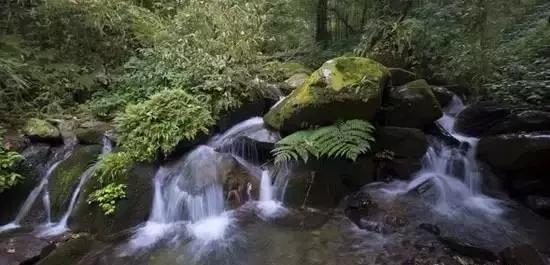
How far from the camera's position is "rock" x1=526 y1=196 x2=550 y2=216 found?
5.07m

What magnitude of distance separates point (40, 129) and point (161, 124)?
2235mm

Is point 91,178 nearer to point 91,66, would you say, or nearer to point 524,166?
point 91,66

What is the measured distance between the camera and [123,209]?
5.27m

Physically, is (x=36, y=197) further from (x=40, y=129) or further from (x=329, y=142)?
(x=329, y=142)

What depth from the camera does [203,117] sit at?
20.0 feet

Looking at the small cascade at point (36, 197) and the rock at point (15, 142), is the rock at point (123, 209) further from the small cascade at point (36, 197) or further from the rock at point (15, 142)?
the rock at point (15, 142)

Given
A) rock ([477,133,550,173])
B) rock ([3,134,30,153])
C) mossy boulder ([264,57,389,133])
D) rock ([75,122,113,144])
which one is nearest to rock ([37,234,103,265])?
rock ([75,122,113,144])

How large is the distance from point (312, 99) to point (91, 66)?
4866 millimetres

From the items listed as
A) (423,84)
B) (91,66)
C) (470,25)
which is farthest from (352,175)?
(91,66)

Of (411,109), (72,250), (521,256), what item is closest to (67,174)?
(72,250)

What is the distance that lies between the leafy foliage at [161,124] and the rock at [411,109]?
2.98m

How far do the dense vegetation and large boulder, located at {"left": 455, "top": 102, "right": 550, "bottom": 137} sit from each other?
0.23 metres

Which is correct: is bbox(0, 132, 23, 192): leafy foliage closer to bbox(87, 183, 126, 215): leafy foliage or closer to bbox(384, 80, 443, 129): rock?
bbox(87, 183, 126, 215): leafy foliage

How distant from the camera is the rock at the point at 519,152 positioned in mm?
5277
